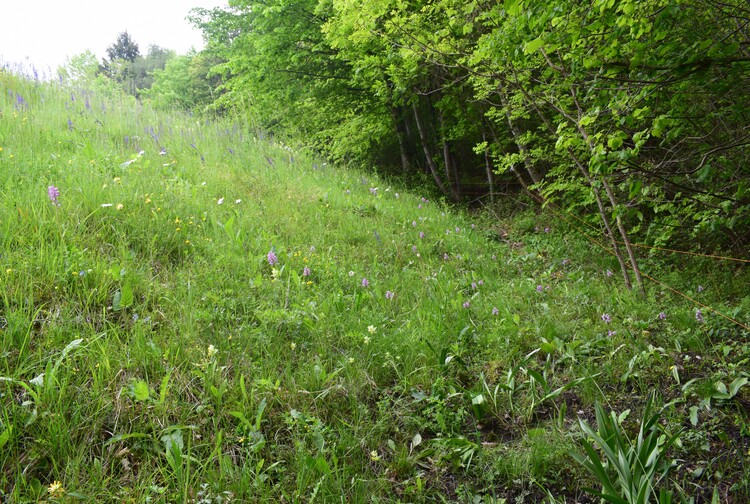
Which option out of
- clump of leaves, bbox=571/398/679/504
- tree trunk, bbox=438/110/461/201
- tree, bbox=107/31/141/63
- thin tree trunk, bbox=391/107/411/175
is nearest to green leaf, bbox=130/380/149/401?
clump of leaves, bbox=571/398/679/504

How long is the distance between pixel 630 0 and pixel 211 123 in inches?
257

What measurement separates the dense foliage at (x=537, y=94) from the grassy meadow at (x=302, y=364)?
111 centimetres

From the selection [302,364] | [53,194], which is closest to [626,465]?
[302,364]

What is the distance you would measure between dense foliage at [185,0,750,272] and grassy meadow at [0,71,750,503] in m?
1.11

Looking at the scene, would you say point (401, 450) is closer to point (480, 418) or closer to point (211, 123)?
point (480, 418)

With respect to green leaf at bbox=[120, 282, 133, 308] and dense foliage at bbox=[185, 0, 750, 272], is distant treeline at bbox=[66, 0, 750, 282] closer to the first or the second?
dense foliage at bbox=[185, 0, 750, 272]

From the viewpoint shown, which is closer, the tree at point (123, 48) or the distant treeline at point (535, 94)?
the distant treeline at point (535, 94)

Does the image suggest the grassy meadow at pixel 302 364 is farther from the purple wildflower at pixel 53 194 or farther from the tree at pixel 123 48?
the tree at pixel 123 48

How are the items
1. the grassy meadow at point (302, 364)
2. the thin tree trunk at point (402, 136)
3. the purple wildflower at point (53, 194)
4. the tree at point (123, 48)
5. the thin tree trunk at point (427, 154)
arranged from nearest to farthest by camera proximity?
the grassy meadow at point (302, 364)
the purple wildflower at point (53, 194)
the thin tree trunk at point (427, 154)
the thin tree trunk at point (402, 136)
the tree at point (123, 48)

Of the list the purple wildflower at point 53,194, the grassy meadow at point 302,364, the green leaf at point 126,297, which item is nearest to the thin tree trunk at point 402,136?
the grassy meadow at point 302,364

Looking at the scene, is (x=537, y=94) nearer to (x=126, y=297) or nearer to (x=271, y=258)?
(x=271, y=258)

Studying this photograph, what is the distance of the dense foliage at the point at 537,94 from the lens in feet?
8.95

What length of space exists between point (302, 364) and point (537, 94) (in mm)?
3546

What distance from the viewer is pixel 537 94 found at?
4180mm
